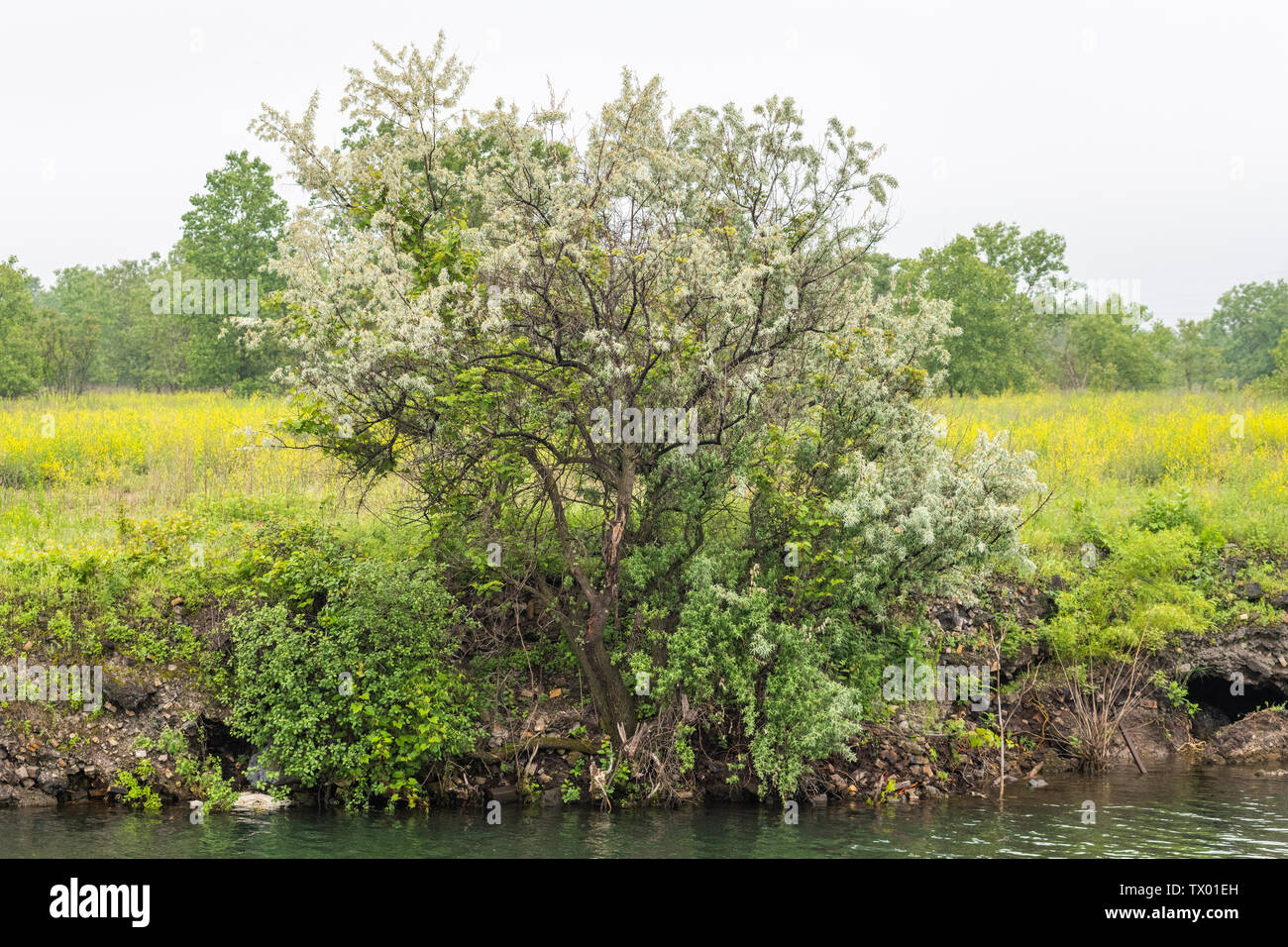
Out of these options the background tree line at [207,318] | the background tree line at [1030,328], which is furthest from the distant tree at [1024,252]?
the background tree line at [207,318]

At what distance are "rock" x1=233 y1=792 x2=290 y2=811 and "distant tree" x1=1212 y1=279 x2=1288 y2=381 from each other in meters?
Answer: 74.8

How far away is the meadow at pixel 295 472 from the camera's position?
1700 cm

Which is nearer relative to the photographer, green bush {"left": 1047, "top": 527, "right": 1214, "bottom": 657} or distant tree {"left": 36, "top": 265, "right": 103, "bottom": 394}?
green bush {"left": 1047, "top": 527, "right": 1214, "bottom": 657}

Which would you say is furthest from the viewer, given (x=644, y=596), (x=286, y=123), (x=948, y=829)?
(x=644, y=596)

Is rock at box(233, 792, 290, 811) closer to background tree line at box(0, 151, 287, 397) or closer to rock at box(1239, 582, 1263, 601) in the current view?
rock at box(1239, 582, 1263, 601)

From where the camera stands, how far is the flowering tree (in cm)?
1216

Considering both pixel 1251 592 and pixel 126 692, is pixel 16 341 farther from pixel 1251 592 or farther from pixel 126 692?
pixel 1251 592

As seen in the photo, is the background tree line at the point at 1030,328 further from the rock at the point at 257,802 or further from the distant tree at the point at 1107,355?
the rock at the point at 257,802

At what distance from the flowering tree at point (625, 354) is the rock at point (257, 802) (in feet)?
13.0

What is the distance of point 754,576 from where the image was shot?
43.9ft

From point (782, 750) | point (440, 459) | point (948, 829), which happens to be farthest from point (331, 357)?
point (948, 829)

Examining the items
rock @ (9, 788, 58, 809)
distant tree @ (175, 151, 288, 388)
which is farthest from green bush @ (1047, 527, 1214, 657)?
distant tree @ (175, 151, 288, 388)

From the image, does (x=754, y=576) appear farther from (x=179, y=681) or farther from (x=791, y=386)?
(x=179, y=681)

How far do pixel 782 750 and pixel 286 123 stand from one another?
31.5ft
